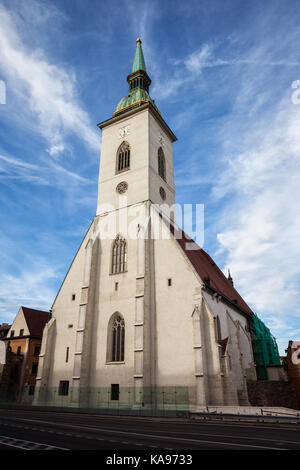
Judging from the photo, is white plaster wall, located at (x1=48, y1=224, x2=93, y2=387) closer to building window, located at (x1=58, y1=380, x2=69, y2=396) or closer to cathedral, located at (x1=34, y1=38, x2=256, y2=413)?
cathedral, located at (x1=34, y1=38, x2=256, y2=413)

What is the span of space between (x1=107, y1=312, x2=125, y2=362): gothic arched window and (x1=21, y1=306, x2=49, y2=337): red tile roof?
15981mm

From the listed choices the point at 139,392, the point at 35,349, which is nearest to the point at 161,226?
the point at 139,392

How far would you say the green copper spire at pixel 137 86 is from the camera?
36688 millimetres

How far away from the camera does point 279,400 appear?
25250mm

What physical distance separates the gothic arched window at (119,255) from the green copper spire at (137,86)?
653 inches

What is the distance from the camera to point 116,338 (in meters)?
25.6

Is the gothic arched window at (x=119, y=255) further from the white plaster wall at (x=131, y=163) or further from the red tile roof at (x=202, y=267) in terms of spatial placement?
the red tile roof at (x=202, y=267)

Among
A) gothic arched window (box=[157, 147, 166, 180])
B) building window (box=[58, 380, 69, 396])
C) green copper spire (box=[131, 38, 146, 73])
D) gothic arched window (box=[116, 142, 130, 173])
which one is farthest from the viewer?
green copper spire (box=[131, 38, 146, 73])

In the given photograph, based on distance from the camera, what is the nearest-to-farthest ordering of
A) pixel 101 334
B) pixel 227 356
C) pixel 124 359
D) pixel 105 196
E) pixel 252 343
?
pixel 227 356, pixel 124 359, pixel 101 334, pixel 105 196, pixel 252 343

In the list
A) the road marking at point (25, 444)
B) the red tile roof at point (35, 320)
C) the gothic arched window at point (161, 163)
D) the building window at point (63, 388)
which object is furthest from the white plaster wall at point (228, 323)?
the red tile roof at point (35, 320)

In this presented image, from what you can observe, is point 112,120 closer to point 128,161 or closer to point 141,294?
point 128,161

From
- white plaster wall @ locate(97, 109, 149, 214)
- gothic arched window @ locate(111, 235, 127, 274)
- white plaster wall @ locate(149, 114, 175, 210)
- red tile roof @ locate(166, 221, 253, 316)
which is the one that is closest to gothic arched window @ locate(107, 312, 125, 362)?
gothic arched window @ locate(111, 235, 127, 274)

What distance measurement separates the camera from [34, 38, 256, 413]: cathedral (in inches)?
864

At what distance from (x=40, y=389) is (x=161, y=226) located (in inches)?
671
